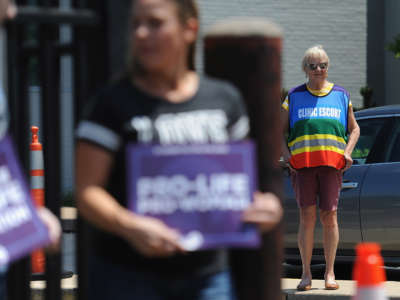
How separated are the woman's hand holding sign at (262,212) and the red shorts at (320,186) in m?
4.41

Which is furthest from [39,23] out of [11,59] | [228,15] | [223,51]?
[228,15]

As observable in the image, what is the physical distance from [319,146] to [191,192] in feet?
15.0

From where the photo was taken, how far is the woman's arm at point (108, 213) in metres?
2.70

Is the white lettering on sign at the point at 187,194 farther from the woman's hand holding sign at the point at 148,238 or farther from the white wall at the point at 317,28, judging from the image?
the white wall at the point at 317,28

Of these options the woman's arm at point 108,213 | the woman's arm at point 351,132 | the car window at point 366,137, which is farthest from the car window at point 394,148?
the woman's arm at point 108,213

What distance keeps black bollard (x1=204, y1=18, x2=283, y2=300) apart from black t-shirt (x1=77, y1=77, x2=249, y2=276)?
445 mm

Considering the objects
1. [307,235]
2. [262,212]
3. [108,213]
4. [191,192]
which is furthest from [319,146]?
[108,213]

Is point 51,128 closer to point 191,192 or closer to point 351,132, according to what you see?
point 191,192

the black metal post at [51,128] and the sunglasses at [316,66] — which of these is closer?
the black metal post at [51,128]

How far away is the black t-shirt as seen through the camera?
2799 millimetres

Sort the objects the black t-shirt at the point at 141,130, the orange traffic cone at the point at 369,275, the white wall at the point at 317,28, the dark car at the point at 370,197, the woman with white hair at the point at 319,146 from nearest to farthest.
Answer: the black t-shirt at the point at 141,130
the orange traffic cone at the point at 369,275
the woman with white hair at the point at 319,146
the dark car at the point at 370,197
the white wall at the point at 317,28

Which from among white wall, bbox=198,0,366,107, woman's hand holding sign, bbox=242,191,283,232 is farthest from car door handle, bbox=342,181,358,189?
white wall, bbox=198,0,366,107

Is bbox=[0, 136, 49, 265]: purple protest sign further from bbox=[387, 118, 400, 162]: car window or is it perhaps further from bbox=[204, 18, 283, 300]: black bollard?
bbox=[387, 118, 400, 162]: car window

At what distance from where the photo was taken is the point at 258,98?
3.41 metres
